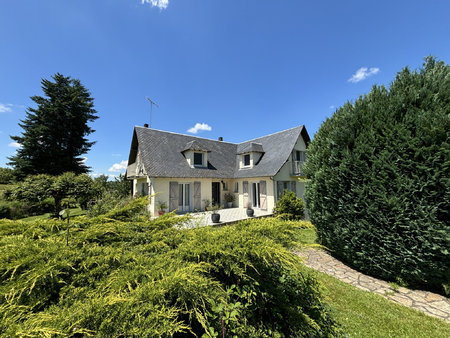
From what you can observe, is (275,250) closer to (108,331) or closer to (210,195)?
(108,331)

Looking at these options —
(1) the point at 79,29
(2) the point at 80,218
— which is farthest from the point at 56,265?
(1) the point at 79,29

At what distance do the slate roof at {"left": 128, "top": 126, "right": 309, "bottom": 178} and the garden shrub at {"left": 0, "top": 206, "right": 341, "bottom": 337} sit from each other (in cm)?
1120

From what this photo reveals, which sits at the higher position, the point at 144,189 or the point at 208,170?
the point at 208,170

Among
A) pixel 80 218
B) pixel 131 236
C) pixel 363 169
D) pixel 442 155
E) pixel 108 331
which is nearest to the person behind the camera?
pixel 108 331

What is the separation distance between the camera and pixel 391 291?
4.08 meters

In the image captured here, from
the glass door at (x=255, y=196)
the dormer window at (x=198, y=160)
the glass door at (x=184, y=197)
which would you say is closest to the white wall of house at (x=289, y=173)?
the glass door at (x=255, y=196)

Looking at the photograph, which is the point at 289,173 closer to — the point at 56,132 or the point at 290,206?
the point at 290,206

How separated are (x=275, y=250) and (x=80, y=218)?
10.2 ft

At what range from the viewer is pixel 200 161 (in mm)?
16109

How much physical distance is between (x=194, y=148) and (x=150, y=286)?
14.4 m

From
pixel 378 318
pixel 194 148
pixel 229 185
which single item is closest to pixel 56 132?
pixel 194 148

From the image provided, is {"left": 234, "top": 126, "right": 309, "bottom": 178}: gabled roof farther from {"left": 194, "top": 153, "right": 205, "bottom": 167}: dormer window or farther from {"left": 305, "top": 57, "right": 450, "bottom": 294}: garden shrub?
{"left": 305, "top": 57, "right": 450, "bottom": 294}: garden shrub

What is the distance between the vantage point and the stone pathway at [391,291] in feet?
11.5

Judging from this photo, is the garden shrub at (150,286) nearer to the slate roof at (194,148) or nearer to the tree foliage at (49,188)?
the slate roof at (194,148)
